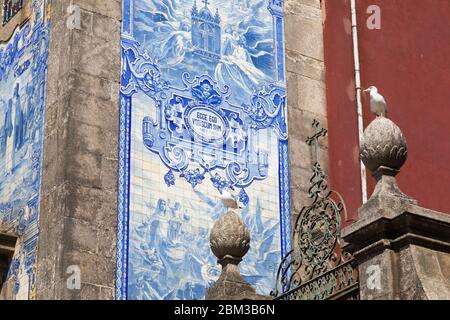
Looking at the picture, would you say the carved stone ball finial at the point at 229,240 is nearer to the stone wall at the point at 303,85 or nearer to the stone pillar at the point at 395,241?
the stone pillar at the point at 395,241

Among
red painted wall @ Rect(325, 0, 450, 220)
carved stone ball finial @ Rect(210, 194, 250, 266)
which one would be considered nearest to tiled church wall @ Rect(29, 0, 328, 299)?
red painted wall @ Rect(325, 0, 450, 220)

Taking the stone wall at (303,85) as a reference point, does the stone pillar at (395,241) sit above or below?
below

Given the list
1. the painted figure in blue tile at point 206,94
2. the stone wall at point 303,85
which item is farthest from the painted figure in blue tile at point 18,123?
the stone wall at point 303,85

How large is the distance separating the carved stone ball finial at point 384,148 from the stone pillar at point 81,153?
14.6 feet

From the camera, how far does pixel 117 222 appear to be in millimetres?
15328

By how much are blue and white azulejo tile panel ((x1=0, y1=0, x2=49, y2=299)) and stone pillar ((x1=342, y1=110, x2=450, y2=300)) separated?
513 cm

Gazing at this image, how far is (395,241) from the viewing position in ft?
36.9

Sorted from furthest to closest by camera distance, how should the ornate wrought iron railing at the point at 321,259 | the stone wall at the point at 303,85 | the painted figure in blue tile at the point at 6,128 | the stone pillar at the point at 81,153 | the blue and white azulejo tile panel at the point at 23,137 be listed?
the stone wall at the point at 303,85 → the painted figure in blue tile at the point at 6,128 → the blue and white azulejo tile panel at the point at 23,137 → the stone pillar at the point at 81,153 → the ornate wrought iron railing at the point at 321,259

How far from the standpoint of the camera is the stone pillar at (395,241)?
11102mm

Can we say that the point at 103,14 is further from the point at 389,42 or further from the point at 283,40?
the point at 389,42

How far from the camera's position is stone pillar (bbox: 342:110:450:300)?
36.4 feet

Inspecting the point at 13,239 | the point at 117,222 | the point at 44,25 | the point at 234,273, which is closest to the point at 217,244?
the point at 234,273

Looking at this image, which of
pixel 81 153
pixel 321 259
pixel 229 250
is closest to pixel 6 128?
pixel 81 153

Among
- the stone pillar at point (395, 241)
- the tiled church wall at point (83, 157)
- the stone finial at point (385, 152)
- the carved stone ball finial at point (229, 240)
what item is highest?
the tiled church wall at point (83, 157)
